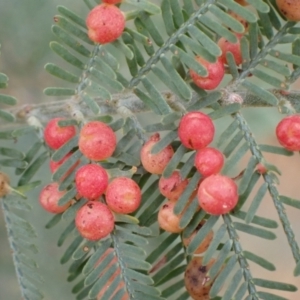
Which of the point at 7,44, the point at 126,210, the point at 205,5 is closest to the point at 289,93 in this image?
the point at 205,5

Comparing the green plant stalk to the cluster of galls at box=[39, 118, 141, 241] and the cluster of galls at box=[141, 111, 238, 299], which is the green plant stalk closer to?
the cluster of galls at box=[141, 111, 238, 299]

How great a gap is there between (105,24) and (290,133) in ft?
0.86

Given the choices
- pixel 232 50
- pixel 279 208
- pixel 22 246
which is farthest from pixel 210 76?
pixel 22 246

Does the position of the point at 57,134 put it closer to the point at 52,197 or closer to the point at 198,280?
the point at 52,197

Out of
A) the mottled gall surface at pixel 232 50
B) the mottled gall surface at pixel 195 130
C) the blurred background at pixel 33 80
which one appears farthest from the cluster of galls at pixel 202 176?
the blurred background at pixel 33 80

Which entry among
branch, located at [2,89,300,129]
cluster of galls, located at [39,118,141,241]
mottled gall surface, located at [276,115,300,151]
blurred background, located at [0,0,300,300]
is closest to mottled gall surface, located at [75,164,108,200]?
cluster of galls, located at [39,118,141,241]

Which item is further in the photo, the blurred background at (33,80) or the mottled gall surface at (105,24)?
the blurred background at (33,80)

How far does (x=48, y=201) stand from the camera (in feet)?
2.20

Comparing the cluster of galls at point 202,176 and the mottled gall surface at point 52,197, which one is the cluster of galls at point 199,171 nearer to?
the cluster of galls at point 202,176

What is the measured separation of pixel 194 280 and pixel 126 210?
0.50 feet

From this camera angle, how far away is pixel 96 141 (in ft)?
1.97

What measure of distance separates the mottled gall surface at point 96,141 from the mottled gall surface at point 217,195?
128mm

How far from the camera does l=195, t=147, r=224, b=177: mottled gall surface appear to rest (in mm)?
575

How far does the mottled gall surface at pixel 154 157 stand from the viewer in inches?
23.7
